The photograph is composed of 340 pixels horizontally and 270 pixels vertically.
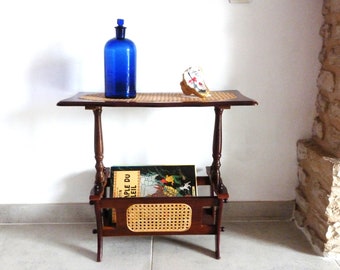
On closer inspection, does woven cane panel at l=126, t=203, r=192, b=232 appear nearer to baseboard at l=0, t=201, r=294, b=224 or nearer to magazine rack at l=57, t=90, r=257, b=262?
magazine rack at l=57, t=90, r=257, b=262

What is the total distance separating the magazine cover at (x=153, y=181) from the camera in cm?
132

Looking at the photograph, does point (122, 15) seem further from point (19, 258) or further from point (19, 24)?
point (19, 258)

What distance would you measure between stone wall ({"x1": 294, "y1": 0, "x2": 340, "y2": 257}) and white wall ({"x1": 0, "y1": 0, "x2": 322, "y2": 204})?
6cm

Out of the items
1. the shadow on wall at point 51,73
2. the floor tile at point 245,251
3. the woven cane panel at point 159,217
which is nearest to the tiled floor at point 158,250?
the floor tile at point 245,251

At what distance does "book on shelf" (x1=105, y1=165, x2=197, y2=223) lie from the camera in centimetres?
132

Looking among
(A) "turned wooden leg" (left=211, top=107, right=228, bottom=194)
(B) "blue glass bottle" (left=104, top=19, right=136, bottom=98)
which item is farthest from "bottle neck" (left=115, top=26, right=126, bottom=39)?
(A) "turned wooden leg" (left=211, top=107, right=228, bottom=194)

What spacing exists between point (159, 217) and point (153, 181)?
0.16m

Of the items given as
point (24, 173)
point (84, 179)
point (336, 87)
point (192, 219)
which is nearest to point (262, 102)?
point (336, 87)

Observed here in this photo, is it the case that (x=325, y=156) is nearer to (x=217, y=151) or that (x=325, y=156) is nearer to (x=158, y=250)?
(x=217, y=151)

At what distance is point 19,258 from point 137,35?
1.00 metres

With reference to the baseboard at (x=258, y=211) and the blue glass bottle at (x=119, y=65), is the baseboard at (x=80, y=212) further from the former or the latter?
the blue glass bottle at (x=119, y=65)

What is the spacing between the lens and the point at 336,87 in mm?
1264

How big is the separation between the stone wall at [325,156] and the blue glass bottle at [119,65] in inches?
30.7

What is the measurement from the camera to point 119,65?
1201mm
